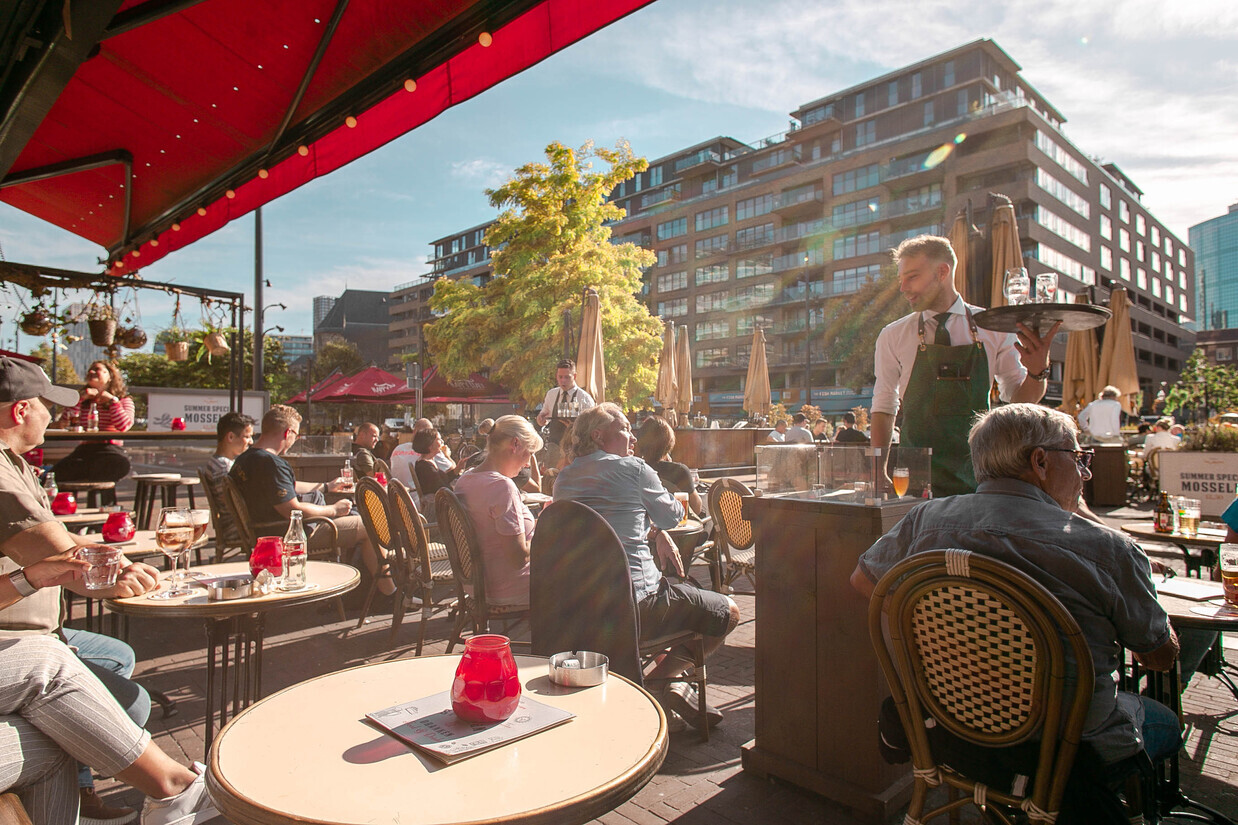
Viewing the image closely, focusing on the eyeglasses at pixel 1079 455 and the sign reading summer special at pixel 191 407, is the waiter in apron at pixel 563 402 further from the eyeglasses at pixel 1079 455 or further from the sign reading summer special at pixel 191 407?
the eyeglasses at pixel 1079 455

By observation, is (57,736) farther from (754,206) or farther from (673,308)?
(673,308)

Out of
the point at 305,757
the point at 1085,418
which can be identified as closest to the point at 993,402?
the point at 305,757

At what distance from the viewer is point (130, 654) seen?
2750 millimetres

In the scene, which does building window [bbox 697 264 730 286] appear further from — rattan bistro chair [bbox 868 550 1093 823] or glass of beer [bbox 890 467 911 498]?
rattan bistro chair [bbox 868 550 1093 823]

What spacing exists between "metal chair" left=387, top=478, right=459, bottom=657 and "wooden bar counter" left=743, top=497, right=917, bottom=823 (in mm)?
2343

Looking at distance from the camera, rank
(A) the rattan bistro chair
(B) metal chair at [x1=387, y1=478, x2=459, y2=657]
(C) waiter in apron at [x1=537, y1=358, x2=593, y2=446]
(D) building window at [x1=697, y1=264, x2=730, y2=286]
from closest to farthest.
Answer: (A) the rattan bistro chair
(B) metal chair at [x1=387, y1=478, x2=459, y2=657]
(C) waiter in apron at [x1=537, y1=358, x2=593, y2=446]
(D) building window at [x1=697, y1=264, x2=730, y2=286]

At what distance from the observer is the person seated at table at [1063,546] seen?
1771 millimetres


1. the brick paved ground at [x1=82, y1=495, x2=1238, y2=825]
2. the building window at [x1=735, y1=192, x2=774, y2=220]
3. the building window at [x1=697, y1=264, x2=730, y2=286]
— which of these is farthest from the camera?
the building window at [x1=697, y1=264, x2=730, y2=286]

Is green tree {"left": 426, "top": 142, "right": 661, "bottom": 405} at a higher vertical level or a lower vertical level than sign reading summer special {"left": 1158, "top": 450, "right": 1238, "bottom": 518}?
higher

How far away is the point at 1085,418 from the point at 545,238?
17365mm

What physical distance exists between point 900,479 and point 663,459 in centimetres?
301

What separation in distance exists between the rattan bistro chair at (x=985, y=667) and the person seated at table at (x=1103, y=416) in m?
12.0

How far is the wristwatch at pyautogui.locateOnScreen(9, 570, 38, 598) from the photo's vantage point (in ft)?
6.72

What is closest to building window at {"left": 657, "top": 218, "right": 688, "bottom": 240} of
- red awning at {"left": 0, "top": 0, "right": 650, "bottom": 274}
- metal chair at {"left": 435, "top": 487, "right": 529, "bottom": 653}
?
red awning at {"left": 0, "top": 0, "right": 650, "bottom": 274}
